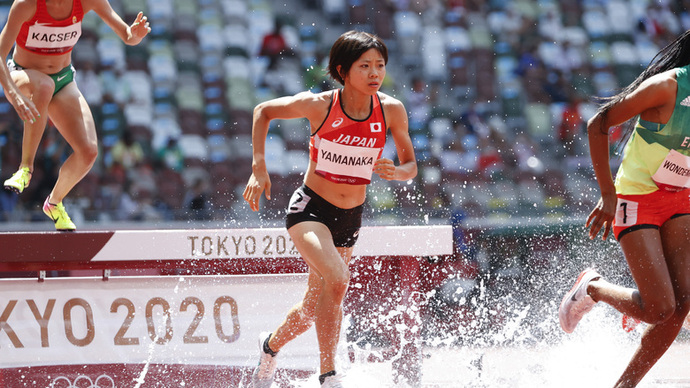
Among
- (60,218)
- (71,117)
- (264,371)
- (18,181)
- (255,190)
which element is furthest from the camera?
(60,218)

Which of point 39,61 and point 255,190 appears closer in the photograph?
point 255,190

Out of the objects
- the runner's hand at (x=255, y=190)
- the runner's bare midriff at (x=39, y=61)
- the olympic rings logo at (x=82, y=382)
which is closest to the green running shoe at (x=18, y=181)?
the runner's bare midriff at (x=39, y=61)

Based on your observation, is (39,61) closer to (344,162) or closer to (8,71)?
(8,71)

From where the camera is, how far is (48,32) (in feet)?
15.0

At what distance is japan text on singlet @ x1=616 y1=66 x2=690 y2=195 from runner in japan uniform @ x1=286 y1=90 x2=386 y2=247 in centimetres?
124

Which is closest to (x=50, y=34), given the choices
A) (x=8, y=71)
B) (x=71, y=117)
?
(x=8, y=71)

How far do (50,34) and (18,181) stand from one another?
0.91m

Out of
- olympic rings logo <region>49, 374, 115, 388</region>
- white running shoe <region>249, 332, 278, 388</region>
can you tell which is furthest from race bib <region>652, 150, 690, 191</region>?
olympic rings logo <region>49, 374, 115, 388</region>

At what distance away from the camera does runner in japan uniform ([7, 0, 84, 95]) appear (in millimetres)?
4508

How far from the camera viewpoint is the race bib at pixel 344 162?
377 centimetres

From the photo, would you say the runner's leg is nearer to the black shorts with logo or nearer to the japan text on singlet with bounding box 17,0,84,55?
the japan text on singlet with bounding box 17,0,84,55

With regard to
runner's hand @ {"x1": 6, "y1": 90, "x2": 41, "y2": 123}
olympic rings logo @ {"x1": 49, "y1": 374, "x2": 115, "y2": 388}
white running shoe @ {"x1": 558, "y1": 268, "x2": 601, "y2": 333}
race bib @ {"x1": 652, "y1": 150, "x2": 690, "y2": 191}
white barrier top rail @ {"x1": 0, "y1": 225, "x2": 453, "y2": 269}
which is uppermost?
runner's hand @ {"x1": 6, "y1": 90, "x2": 41, "y2": 123}

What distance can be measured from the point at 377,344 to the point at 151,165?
4828 mm

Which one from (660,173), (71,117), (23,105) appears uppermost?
(23,105)
